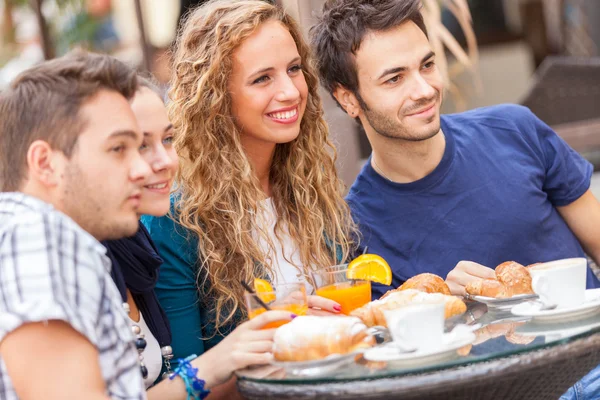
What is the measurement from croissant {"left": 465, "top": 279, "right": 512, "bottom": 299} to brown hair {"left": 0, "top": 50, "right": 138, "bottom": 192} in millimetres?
1039

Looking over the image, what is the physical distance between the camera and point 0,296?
4.78 feet

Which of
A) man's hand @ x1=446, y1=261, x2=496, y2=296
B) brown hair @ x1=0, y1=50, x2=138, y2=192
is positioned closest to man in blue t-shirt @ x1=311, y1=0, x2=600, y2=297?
man's hand @ x1=446, y1=261, x2=496, y2=296

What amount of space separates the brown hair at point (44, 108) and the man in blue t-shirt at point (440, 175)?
1.35m

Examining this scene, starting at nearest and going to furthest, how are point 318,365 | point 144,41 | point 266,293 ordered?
1. point 318,365
2. point 266,293
3. point 144,41

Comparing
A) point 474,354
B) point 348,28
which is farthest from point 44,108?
point 348,28

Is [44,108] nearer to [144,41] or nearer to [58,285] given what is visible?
[58,285]

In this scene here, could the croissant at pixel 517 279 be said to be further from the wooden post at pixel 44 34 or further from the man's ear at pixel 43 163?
the wooden post at pixel 44 34

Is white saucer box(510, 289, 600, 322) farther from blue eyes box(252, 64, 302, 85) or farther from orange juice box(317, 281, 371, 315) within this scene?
blue eyes box(252, 64, 302, 85)

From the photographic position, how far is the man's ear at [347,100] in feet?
9.77

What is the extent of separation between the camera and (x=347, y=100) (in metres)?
3.01

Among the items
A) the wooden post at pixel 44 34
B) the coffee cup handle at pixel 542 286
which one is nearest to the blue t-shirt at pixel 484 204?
the coffee cup handle at pixel 542 286

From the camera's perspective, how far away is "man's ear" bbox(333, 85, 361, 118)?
298 centimetres

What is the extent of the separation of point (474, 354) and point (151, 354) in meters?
0.92

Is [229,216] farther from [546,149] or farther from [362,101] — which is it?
[546,149]
